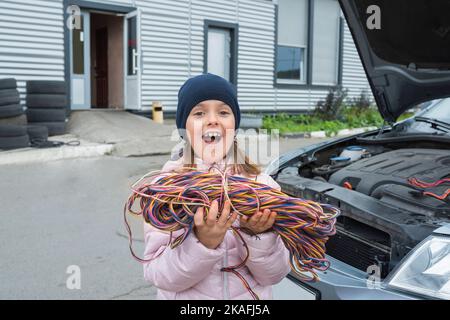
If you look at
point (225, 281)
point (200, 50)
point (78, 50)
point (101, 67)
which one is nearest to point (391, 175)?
point (225, 281)

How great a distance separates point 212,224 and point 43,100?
9.08 metres

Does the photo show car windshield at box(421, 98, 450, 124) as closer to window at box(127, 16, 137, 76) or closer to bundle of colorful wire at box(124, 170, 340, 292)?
bundle of colorful wire at box(124, 170, 340, 292)

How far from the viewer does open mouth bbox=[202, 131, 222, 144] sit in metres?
1.61

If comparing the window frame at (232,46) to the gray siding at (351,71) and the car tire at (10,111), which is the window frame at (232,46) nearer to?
the gray siding at (351,71)

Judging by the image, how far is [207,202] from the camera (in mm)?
1327

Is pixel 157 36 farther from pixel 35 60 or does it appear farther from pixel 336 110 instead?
pixel 336 110

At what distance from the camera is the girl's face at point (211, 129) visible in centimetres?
161

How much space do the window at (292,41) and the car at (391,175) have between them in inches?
461

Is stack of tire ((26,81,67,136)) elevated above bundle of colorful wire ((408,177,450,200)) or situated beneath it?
elevated above

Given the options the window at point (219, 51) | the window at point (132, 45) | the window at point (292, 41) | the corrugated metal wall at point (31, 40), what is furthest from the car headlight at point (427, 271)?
the window at point (292, 41)

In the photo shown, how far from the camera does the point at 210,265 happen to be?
1478 mm

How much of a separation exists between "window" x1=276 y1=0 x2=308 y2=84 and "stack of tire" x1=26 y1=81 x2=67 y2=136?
774cm

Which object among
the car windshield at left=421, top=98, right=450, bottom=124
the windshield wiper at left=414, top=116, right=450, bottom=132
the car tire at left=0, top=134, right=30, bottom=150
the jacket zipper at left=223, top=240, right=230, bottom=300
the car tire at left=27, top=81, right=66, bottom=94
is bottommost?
the car tire at left=0, top=134, right=30, bottom=150

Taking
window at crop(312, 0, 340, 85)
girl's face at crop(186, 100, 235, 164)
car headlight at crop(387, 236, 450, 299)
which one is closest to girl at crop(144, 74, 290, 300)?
girl's face at crop(186, 100, 235, 164)
